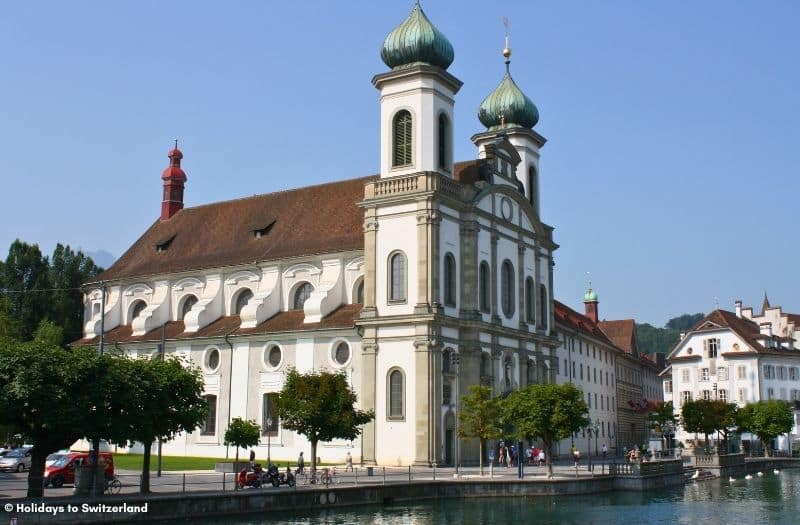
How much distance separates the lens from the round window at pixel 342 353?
56.6 m

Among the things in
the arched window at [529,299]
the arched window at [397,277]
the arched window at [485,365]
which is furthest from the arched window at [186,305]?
the arched window at [529,299]

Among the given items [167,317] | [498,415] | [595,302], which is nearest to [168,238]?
[167,317]

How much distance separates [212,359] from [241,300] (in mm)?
5238

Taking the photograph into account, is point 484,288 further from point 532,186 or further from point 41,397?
point 41,397

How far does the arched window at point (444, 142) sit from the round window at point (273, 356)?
49.2ft

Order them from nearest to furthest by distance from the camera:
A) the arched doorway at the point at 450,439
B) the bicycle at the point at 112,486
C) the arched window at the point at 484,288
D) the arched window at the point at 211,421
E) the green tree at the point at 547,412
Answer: the bicycle at the point at 112,486 < the green tree at the point at 547,412 < the arched doorway at the point at 450,439 < the arched window at the point at 484,288 < the arched window at the point at 211,421

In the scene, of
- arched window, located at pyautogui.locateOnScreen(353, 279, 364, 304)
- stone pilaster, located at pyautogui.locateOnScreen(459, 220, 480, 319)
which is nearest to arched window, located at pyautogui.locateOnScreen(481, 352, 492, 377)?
stone pilaster, located at pyautogui.locateOnScreen(459, 220, 480, 319)

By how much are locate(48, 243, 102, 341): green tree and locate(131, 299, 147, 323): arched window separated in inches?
391

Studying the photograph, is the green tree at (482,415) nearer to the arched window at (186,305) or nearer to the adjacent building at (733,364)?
the arched window at (186,305)

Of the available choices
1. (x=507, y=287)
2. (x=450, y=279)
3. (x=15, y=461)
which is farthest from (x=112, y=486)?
(x=507, y=287)

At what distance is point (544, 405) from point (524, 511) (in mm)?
10754

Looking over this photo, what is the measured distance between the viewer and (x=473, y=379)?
55.4 meters

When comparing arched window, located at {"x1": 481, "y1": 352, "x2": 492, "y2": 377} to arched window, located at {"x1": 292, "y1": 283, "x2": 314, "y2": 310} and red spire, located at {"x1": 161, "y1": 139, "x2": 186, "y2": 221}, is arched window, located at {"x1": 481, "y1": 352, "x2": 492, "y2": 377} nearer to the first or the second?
arched window, located at {"x1": 292, "y1": 283, "x2": 314, "y2": 310}

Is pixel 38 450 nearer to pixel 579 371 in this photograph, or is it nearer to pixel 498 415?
pixel 498 415
